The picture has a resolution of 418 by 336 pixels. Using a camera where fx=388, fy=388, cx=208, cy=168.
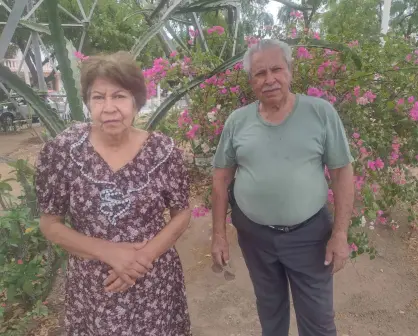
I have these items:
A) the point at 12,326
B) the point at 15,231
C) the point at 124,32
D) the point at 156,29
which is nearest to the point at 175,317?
the point at 15,231

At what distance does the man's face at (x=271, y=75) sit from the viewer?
1.66 m

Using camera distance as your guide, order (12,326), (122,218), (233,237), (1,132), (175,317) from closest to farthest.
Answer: (122,218)
(175,317)
(12,326)
(233,237)
(1,132)

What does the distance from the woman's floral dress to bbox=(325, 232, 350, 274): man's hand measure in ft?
2.35

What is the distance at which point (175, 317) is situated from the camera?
5.16 ft

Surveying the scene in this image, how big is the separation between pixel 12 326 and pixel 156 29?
219 centimetres

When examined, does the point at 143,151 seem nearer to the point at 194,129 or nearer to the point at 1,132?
the point at 194,129

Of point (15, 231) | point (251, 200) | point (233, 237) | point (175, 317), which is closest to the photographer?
point (175, 317)

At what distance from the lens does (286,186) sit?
163 cm

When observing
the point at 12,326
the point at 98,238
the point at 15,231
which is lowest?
the point at 12,326

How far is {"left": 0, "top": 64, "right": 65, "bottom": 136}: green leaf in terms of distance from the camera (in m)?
2.06

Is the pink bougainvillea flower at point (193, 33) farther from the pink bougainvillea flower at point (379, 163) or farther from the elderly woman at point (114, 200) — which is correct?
the elderly woman at point (114, 200)

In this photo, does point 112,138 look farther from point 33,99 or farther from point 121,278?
point 33,99

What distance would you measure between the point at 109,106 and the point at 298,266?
109 centimetres

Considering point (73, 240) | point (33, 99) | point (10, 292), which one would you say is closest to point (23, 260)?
point (10, 292)
